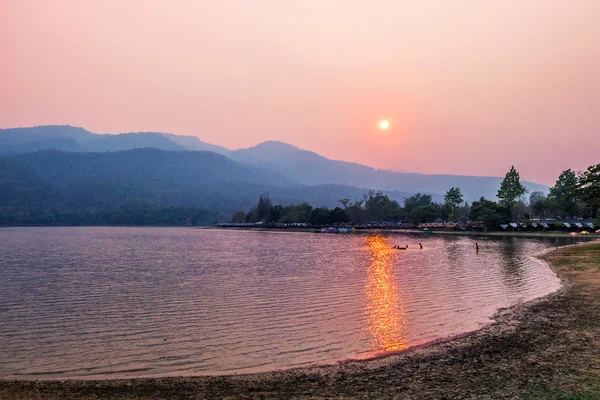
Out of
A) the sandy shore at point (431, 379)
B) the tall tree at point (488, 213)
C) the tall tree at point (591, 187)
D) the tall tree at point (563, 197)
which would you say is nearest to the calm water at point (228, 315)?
the sandy shore at point (431, 379)

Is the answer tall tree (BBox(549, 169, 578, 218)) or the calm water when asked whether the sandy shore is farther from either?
tall tree (BBox(549, 169, 578, 218))

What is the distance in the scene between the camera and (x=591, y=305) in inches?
1020

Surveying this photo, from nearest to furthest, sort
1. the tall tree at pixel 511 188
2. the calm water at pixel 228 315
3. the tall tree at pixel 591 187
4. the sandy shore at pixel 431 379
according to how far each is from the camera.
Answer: the sandy shore at pixel 431 379
the calm water at pixel 228 315
the tall tree at pixel 591 187
the tall tree at pixel 511 188

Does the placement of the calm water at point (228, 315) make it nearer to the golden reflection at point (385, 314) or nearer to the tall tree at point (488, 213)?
the golden reflection at point (385, 314)

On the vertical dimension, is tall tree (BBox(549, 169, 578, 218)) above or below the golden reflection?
above

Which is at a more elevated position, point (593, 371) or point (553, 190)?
point (553, 190)

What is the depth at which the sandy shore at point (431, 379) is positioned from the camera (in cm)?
1306

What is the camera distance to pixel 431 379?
14.4m

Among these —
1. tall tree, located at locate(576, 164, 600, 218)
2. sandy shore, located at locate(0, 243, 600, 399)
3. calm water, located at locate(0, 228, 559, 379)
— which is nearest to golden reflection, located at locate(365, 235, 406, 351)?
calm water, located at locate(0, 228, 559, 379)

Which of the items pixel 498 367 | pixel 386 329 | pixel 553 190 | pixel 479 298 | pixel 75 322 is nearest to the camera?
pixel 498 367

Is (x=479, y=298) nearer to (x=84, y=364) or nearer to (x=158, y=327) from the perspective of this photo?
(x=158, y=327)

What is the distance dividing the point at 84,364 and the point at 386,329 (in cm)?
1457

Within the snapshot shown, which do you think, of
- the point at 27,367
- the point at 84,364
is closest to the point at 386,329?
the point at 84,364

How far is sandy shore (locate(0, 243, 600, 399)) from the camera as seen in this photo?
13.1m
